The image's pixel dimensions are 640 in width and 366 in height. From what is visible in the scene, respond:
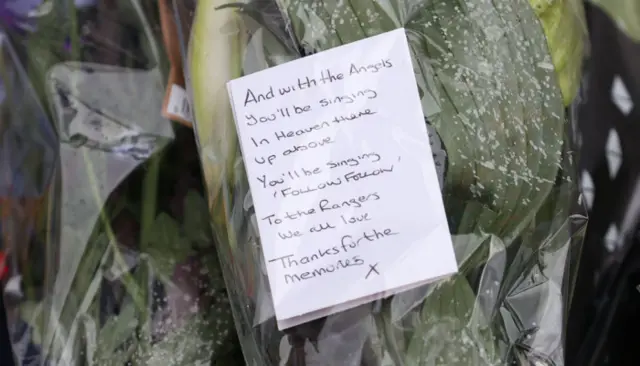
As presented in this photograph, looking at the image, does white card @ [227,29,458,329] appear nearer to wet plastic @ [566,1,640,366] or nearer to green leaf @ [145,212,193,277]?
green leaf @ [145,212,193,277]

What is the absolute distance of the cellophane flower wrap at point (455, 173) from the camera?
550mm

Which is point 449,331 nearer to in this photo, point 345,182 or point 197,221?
point 345,182

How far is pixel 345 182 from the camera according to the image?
54cm

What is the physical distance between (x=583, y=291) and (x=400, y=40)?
1.40 ft

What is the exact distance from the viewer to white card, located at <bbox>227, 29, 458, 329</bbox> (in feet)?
1.75

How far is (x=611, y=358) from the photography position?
30.4 inches

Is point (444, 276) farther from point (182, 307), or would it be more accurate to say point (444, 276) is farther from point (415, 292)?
point (182, 307)

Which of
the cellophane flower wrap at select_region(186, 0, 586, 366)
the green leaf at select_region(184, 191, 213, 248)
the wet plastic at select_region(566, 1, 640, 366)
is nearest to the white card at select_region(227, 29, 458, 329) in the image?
the cellophane flower wrap at select_region(186, 0, 586, 366)

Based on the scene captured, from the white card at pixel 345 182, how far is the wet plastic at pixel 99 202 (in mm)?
154

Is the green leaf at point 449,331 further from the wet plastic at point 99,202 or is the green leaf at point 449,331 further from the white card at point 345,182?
the wet plastic at point 99,202

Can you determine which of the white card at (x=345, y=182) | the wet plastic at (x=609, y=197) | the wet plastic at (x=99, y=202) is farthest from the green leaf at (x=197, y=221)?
the wet plastic at (x=609, y=197)

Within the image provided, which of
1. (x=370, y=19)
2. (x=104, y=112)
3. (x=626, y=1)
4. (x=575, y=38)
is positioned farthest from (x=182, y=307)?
(x=626, y=1)

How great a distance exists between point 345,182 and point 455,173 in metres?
0.10

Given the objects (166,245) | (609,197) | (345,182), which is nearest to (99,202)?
(166,245)
